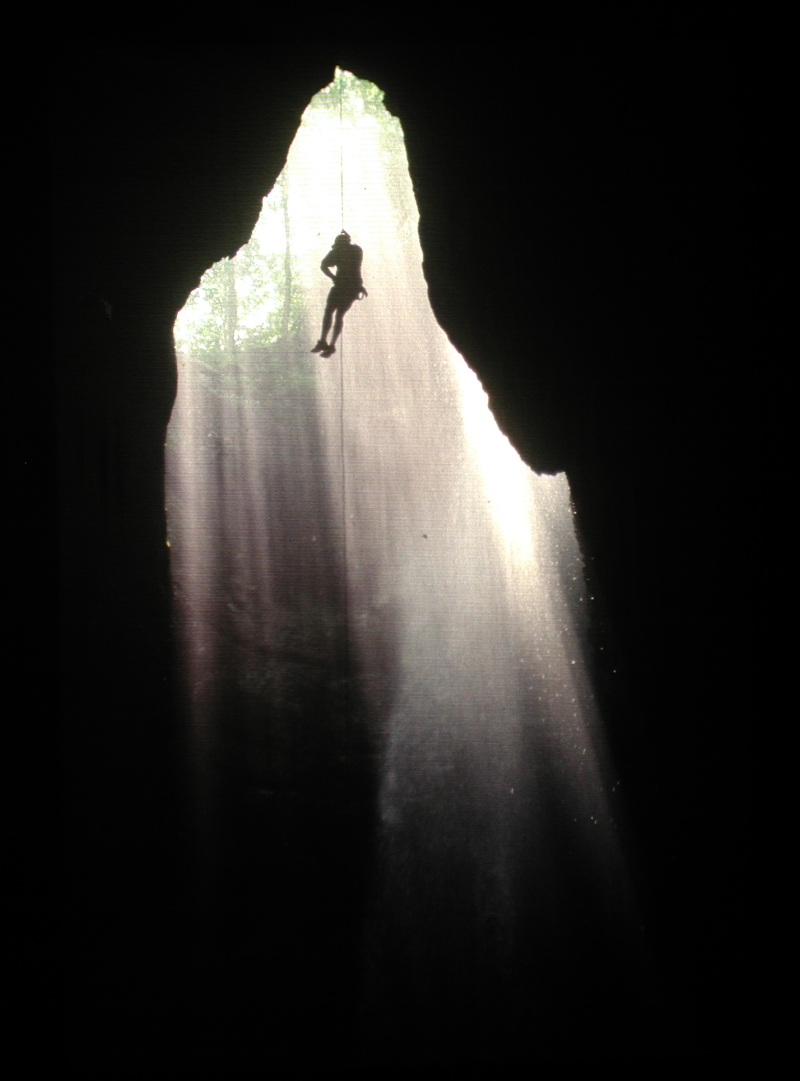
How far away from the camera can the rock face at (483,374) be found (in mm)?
1426

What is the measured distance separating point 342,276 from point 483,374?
0.43 metres

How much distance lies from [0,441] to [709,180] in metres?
1.87

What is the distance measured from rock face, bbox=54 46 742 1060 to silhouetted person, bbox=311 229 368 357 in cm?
18

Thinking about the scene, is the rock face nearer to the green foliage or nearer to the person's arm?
the green foliage

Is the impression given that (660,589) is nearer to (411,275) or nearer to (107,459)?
(411,275)

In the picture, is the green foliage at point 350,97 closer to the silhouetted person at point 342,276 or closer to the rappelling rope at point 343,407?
the rappelling rope at point 343,407

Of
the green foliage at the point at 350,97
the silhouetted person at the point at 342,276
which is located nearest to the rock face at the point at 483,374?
the green foliage at the point at 350,97

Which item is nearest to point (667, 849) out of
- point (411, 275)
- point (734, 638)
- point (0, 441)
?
point (734, 638)

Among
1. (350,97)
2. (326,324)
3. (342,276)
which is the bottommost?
(326,324)

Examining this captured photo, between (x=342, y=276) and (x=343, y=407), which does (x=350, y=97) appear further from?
(x=343, y=407)

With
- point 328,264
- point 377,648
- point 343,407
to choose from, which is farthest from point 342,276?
point 377,648

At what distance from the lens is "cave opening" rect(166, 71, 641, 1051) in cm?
143

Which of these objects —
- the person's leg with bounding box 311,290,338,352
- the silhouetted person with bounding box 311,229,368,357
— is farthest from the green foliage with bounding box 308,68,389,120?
the person's leg with bounding box 311,290,338,352

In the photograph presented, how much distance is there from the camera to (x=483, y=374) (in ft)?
4.84
